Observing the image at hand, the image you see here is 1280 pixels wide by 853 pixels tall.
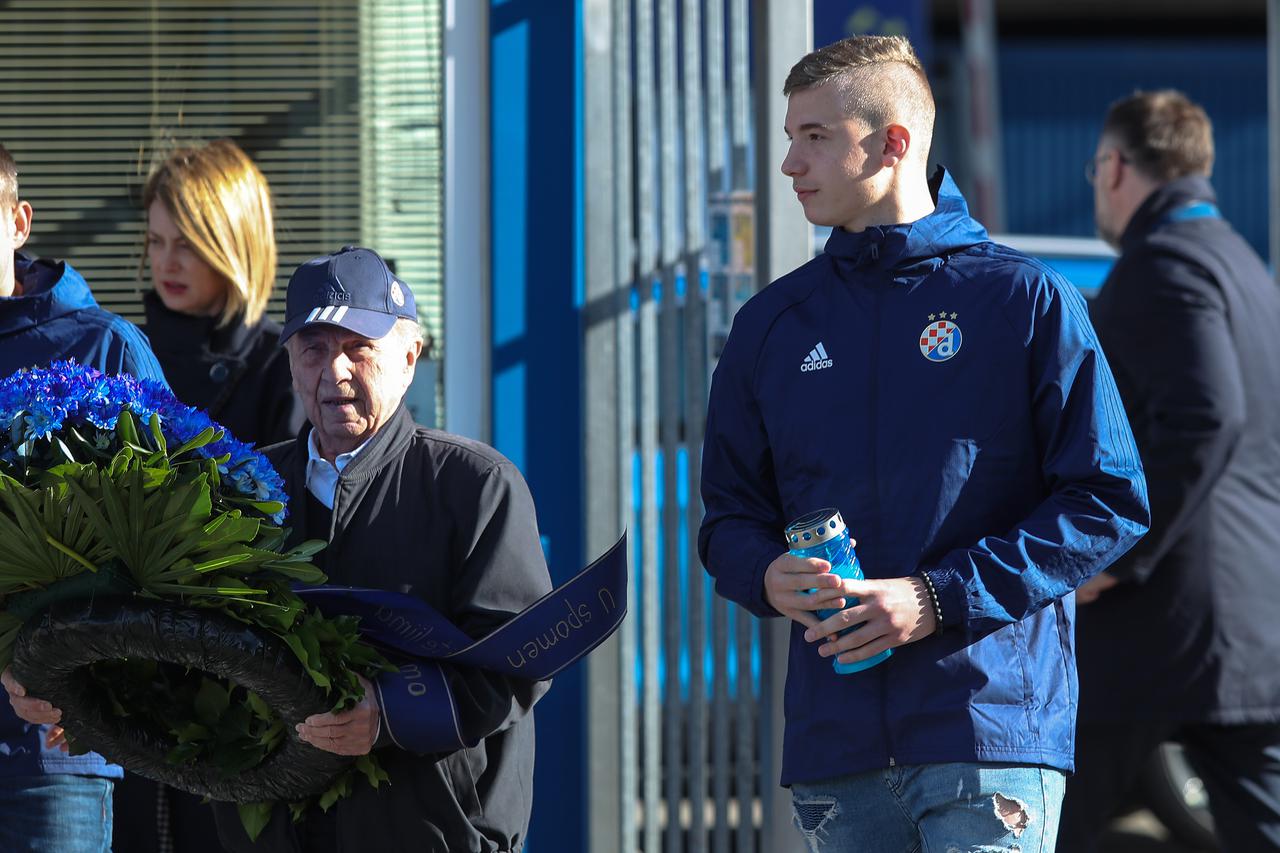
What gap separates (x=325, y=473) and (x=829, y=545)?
37.2 inches

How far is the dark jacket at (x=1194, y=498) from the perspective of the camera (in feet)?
12.5

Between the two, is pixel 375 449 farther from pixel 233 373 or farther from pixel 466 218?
pixel 466 218

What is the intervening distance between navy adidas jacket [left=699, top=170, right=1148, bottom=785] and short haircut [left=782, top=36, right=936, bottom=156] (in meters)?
0.17

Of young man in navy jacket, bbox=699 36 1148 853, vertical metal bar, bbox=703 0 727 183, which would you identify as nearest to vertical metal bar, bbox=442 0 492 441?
vertical metal bar, bbox=703 0 727 183

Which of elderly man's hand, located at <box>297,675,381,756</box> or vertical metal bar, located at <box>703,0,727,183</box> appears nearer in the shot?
elderly man's hand, located at <box>297,675,381,756</box>

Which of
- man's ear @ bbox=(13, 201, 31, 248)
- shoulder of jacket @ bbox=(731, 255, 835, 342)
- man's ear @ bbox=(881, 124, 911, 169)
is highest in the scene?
man's ear @ bbox=(881, 124, 911, 169)

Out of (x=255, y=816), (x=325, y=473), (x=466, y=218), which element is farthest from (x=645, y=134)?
(x=255, y=816)

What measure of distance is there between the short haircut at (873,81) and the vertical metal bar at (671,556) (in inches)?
58.1

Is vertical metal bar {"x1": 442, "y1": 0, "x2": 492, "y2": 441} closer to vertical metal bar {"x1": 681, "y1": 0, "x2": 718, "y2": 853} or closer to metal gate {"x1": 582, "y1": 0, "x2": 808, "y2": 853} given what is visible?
metal gate {"x1": 582, "y1": 0, "x2": 808, "y2": 853}

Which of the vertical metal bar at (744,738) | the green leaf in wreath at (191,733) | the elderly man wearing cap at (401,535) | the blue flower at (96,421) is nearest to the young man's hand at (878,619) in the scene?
the elderly man wearing cap at (401,535)

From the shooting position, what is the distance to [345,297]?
289 centimetres

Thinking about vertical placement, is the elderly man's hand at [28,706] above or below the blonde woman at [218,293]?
below

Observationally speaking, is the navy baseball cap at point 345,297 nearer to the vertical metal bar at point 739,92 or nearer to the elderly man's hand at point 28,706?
the elderly man's hand at point 28,706

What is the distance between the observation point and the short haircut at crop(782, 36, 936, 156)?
2811 mm
